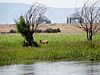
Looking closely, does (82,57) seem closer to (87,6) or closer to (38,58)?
(38,58)

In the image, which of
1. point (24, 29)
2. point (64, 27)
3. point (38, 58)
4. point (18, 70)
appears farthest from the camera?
point (64, 27)

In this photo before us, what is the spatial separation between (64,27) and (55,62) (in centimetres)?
8035

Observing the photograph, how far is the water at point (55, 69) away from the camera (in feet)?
102

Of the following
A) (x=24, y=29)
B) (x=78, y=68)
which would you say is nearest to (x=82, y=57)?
(x=78, y=68)

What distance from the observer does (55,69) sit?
33.6 meters

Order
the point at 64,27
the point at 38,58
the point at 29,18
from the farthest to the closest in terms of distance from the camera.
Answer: the point at 64,27
the point at 29,18
the point at 38,58

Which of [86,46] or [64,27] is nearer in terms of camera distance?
[86,46]

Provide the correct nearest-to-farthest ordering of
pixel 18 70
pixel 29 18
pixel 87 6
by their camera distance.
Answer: pixel 18 70 → pixel 29 18 → pixel 87 6

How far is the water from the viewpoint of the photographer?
31.1 meters

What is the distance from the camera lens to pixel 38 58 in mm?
42281

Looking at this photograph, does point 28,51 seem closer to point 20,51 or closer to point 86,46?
point 20,51

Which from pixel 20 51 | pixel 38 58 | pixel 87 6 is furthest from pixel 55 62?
pixel 87 6

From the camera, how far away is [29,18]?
198 ft

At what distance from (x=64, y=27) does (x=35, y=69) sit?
86066 mm
